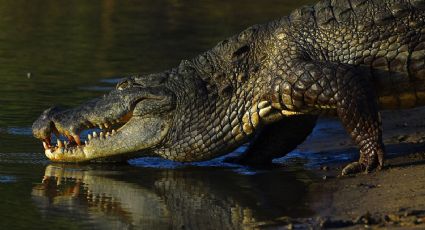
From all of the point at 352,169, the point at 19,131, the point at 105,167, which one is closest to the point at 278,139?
the point at 352,169

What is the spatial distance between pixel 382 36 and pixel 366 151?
3.08 ft

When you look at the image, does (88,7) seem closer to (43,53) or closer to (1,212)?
(43,53)

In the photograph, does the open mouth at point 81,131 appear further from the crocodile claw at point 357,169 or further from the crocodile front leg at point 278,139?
the crocodile claw at point 357,169

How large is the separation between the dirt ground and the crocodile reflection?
0.73 ft

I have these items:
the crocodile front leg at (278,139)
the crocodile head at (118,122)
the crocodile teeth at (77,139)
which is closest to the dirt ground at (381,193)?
the crocodile front leg at (278,139)

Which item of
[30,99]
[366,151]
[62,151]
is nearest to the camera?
[366,151]

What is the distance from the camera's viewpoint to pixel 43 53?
624 inches

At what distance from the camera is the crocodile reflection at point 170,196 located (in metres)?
7.36

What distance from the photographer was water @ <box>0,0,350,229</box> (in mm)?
7500

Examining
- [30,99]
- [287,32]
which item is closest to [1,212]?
[287,32]

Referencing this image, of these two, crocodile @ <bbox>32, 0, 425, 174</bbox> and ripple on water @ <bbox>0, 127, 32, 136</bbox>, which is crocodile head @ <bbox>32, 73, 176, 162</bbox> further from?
ripple on water @ <bbox>0, 127, 32, 136</bbox>

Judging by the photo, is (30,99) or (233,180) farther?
(30,99)

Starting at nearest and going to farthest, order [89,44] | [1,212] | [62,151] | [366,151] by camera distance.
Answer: [1,212] → [366,151] → [62,151] → [89,44]

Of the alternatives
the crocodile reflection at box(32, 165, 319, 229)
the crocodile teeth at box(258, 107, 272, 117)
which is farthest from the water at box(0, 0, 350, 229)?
the crocodile teeth at box(258, 107, 272, 117)
